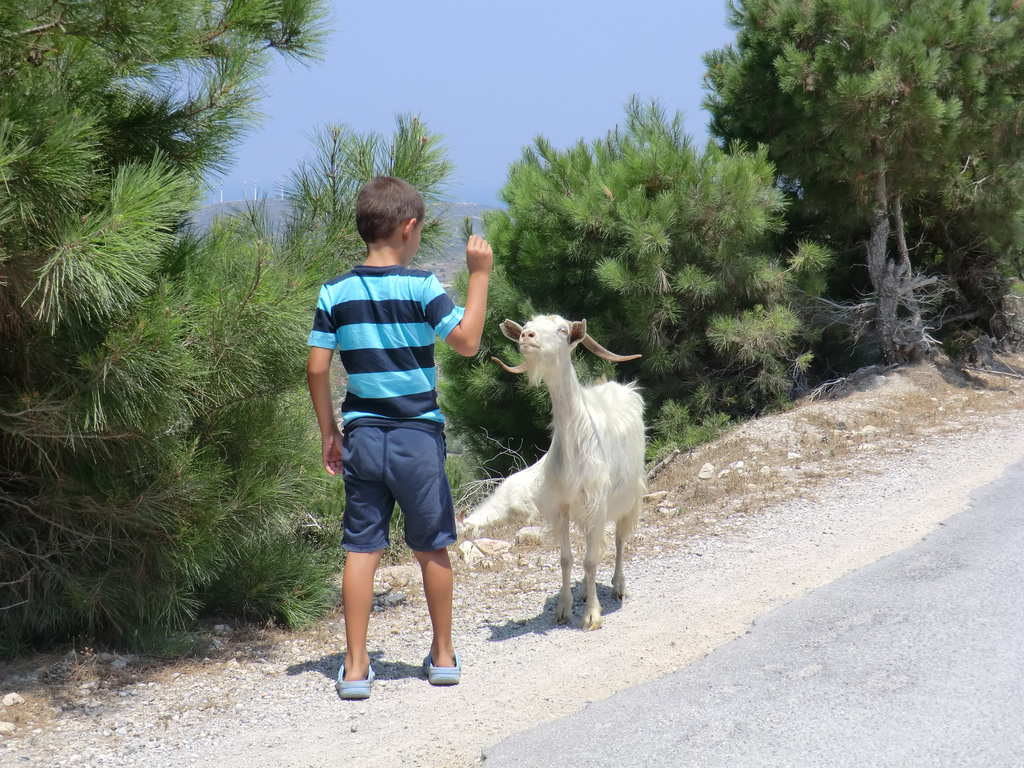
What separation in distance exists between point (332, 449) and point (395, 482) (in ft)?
1.14

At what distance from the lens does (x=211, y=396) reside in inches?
182

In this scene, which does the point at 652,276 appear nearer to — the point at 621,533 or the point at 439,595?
the point at 621,533

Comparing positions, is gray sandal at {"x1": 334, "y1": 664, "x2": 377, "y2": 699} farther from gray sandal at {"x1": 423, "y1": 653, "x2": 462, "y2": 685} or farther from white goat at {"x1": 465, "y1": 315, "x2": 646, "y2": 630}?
white goat at {"x1": 465, "y1": 315, "x2": 646, "y2": 630}

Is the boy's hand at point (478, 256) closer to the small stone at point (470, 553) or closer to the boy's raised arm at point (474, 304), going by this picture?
the boy's raised arm at point (474, 304)

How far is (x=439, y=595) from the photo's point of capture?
4.27 metres

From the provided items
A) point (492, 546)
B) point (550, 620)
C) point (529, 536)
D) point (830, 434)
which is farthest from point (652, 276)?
point (550, 620)

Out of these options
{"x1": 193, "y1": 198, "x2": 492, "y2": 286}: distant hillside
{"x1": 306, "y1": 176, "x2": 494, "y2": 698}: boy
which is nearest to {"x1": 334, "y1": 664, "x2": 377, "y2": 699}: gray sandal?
{"x1": 306, "y1": 176, "x2": 494, "y2": 698}: boy

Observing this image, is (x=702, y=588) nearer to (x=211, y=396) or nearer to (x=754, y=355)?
(x=211, y=396)

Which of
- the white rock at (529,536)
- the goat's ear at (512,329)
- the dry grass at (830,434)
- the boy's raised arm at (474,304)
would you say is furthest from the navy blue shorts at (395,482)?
the dry grass at (830,434)

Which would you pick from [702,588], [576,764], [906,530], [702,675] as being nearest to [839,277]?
[906,530]

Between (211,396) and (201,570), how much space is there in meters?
0.96

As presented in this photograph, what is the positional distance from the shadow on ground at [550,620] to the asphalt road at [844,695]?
1.00 metres

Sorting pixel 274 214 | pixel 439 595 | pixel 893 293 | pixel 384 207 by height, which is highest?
pixel 274 214

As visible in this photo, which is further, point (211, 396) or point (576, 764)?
point (211, 396)
